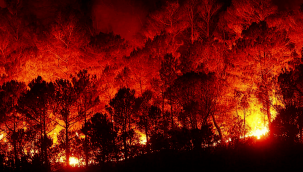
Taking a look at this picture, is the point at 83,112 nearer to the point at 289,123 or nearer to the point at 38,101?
the point at 38,101

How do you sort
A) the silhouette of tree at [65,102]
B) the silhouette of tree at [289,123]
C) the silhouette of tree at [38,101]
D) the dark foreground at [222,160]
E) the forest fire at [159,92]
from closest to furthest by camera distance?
the dark foreground at [222,160] → the silhouette of tree at [289,123] → the forest fire at [159,92] → the silhouette of tree at [38,101] → the silhouette of tree at [65,102]

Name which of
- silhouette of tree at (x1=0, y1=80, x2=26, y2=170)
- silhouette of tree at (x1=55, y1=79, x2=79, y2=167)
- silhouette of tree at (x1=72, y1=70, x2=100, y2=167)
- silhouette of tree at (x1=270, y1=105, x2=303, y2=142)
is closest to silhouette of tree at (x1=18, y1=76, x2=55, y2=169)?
silhouette of tree at (x1=55, y1=79, x2=79, y2=167)

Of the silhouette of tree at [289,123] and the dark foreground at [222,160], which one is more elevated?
the silhouette of tree at [289,123]

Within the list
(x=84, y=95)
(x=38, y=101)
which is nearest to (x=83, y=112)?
(x=84, y=95)

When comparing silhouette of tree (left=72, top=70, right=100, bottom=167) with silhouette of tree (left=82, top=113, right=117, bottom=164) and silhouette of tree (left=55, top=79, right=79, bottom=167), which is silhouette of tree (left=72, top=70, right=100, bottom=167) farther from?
silhouette of tree (left=82, top=113, right=117, bottom=164)

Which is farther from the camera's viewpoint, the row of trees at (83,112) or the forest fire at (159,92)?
the row of trees at (83,112)

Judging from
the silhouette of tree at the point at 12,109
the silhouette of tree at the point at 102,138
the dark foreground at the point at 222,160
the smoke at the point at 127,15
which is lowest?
the dark foreground at the point at 222,160

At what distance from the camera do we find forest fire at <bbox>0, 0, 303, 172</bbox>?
1120 cm

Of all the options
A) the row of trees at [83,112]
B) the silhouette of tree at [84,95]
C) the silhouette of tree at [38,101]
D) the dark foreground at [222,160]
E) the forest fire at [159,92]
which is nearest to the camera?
the dark foreground at [222,160]

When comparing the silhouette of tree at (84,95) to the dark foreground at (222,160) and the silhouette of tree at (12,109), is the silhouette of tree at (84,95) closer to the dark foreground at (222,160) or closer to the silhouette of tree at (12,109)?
the silhouette of tree at (12,109)

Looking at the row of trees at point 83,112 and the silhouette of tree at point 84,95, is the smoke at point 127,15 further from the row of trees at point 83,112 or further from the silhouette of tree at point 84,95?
the row of trees at point 83,112

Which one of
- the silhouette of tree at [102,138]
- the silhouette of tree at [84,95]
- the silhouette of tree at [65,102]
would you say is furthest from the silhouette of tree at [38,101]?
the silhouette of tree at [102,138]

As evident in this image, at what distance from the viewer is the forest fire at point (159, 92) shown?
36.8ft

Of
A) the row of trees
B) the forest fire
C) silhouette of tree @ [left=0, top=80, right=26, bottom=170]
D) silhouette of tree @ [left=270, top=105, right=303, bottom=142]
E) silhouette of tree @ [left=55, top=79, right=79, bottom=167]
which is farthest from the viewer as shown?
silhouette of tree @ [left=55, top=79, right=79, bottom=167]
